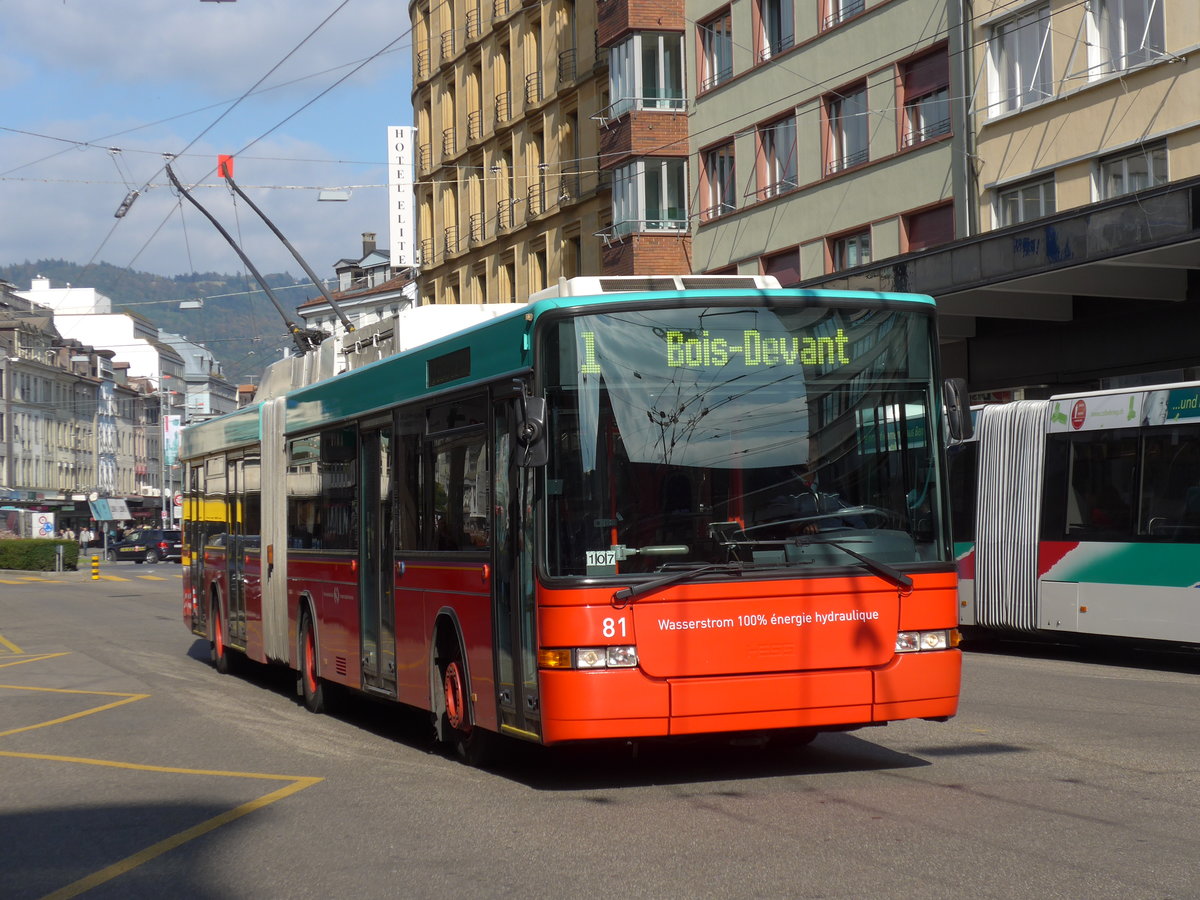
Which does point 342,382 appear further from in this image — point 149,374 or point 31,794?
point 149,374

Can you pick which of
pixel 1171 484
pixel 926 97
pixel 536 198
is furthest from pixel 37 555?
pixel 1171 484

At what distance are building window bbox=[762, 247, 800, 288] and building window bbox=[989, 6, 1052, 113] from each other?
6590 mm

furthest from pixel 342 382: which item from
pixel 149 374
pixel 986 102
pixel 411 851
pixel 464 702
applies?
pixel 149 374

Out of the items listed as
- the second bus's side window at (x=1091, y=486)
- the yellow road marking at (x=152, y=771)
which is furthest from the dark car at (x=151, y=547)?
the yellow road marking at (x=152, y=771)

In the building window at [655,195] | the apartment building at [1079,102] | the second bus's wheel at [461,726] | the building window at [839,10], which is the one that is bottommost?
the second bus's wheel at [461,726]

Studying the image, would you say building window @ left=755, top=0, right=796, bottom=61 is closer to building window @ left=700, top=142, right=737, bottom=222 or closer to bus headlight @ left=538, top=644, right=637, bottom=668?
building window @ left=700, top=142, right=737, bottom=222

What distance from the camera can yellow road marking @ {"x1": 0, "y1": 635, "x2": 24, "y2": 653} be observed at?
23555 millimetres

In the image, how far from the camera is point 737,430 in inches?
345

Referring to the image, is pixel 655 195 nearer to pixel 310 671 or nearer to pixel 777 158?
pixel 777 158

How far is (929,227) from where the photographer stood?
1176 inches

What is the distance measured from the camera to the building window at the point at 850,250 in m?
31.7

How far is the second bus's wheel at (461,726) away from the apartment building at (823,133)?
744 inches

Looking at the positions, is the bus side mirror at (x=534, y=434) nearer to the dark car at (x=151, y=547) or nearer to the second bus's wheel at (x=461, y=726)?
the second bus's wheel at (x=461, y=726)

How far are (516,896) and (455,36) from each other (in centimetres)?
4998
